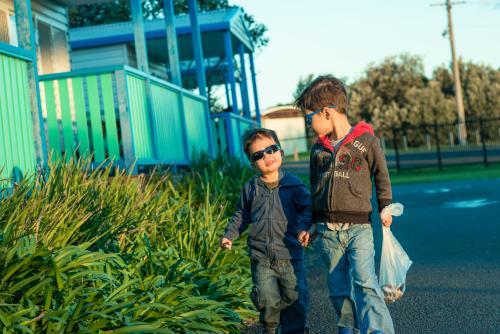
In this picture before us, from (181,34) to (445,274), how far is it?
46.4 feet

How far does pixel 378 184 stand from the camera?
506 cm

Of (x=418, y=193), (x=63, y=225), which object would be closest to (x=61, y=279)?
(x=63, y=225)

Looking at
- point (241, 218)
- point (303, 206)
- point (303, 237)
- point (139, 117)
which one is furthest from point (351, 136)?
point (139, 117)

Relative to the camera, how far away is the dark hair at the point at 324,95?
16.8ft


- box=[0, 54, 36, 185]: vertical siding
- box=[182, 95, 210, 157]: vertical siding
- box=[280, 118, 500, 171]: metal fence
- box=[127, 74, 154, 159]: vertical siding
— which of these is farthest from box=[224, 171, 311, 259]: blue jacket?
box=[280, 118, 500, 171]: metal fence

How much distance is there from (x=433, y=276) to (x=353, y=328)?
264 centimetres

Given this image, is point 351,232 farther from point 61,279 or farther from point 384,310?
point 61,279

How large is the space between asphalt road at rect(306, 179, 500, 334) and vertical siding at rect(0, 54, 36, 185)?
287cm

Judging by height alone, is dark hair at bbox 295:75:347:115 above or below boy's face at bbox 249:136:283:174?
above

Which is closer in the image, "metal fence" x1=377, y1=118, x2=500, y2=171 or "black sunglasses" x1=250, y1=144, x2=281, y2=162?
"black sunglasses" x1=250, y1=144, x2=281, y2=162

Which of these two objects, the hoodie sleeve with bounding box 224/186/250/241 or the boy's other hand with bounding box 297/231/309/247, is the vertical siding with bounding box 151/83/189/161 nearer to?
the hoodie sleeve with bounding box 224/186/250/241

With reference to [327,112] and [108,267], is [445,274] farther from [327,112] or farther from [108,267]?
[108,267]

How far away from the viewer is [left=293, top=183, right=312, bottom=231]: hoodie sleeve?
17.1 feet

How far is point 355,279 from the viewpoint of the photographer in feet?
16.3
